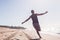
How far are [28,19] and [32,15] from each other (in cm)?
45

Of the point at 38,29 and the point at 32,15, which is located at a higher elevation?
the point at 32,15

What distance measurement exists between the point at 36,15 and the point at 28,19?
25.9 inches

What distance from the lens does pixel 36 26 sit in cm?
1034

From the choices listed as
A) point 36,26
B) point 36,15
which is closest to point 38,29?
point 36,26

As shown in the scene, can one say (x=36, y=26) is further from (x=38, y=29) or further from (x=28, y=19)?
(x=28, y=19)

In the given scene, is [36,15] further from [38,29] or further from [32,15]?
[38,29]

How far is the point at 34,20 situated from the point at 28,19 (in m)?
0.48

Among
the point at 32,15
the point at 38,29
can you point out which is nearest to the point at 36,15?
the point at 32,15

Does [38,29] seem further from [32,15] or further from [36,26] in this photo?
[32,15]

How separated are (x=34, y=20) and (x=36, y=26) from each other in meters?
0.52

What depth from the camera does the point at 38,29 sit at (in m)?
10.4

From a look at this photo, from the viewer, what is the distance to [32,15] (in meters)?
10.7

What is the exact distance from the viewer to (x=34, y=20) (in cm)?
1066

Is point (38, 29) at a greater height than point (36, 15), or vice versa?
point (36, 15)
